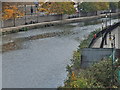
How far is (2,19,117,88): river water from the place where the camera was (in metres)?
15.7

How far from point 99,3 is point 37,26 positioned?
20.4 metres

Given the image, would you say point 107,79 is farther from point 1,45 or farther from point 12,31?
point 12,31

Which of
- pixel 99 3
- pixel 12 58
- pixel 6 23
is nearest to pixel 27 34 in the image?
pixel 6 23

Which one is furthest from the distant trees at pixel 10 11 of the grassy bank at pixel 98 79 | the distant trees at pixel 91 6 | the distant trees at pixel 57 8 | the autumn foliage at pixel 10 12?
the grassy bank at pixel 98 79

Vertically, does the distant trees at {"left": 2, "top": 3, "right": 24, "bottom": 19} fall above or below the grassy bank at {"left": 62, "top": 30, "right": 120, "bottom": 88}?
above

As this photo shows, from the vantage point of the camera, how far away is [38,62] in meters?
19.7

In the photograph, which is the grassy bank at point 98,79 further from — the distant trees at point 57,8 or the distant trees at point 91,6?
the distant trees at point 91,6

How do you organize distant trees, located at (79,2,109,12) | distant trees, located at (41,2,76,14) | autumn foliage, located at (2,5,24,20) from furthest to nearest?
distant trees, located at (79,2,109,12) → distant trees, located at (41,2,76,14) → autumn foliage, located at (2,5,24,20)

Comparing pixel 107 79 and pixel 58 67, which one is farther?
pixel 58 67

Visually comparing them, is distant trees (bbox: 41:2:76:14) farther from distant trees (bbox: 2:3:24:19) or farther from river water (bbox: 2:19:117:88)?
river water (bbox: 2:19:117:88)

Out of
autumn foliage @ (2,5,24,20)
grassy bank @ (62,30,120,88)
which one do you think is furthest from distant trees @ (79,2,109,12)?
grassy bank @ (62,30,120,88)

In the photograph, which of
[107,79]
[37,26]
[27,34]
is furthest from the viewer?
[37,26]

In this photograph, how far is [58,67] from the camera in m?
18.3

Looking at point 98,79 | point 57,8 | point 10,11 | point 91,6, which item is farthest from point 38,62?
point 91,6
